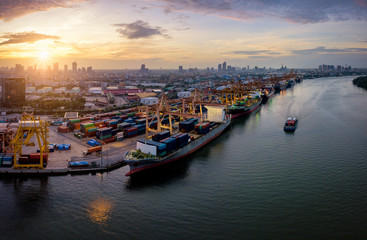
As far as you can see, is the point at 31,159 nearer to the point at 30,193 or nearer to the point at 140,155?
the point at 30,193

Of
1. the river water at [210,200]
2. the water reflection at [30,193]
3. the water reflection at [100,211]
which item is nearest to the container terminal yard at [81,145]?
the water reflection at [30,193]

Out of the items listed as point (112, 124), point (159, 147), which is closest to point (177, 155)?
point (159, 147)

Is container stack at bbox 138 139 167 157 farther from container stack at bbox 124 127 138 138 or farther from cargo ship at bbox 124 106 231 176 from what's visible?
container stack at bbox 124 127 138 138

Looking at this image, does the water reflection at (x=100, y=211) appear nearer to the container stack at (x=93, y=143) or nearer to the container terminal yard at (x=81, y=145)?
the container terminal yard at (x=81, y=145)

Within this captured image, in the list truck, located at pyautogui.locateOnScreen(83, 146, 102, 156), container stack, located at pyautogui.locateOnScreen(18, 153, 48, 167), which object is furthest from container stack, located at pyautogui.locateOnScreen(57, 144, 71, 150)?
container stack, located at pyautogui.locateOnScreen(18, 153, 48, 167)

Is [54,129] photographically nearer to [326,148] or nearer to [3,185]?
Result: [3,185]

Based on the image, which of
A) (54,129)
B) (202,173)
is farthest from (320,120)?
(54,129)
